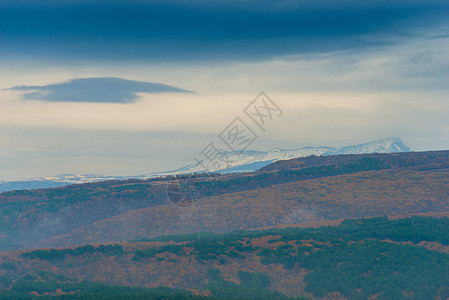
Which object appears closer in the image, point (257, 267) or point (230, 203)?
point (257, 267)

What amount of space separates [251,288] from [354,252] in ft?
31.5

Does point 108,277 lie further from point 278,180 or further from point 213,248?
point 278,180

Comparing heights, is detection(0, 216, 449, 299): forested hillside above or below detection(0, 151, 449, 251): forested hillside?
below

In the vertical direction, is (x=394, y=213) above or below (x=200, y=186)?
below

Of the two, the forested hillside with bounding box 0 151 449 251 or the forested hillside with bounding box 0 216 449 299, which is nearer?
the forested hillside with bounding box 0 216 449 299

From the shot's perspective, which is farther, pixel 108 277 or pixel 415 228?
pixel 415 228

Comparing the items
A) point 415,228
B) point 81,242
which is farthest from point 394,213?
point 81,242

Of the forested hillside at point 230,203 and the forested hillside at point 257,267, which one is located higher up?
the forested hillside at point 230,203

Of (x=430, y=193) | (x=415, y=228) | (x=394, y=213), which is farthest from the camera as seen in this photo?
(x=430, y=193)

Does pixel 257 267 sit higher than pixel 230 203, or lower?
lower

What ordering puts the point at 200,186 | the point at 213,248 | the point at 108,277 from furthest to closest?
the point at 200,186, the point at 213,248, the point at 108,277

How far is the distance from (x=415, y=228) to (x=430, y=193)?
2675cm

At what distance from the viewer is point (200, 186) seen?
9150 cm

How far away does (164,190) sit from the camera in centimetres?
9250
